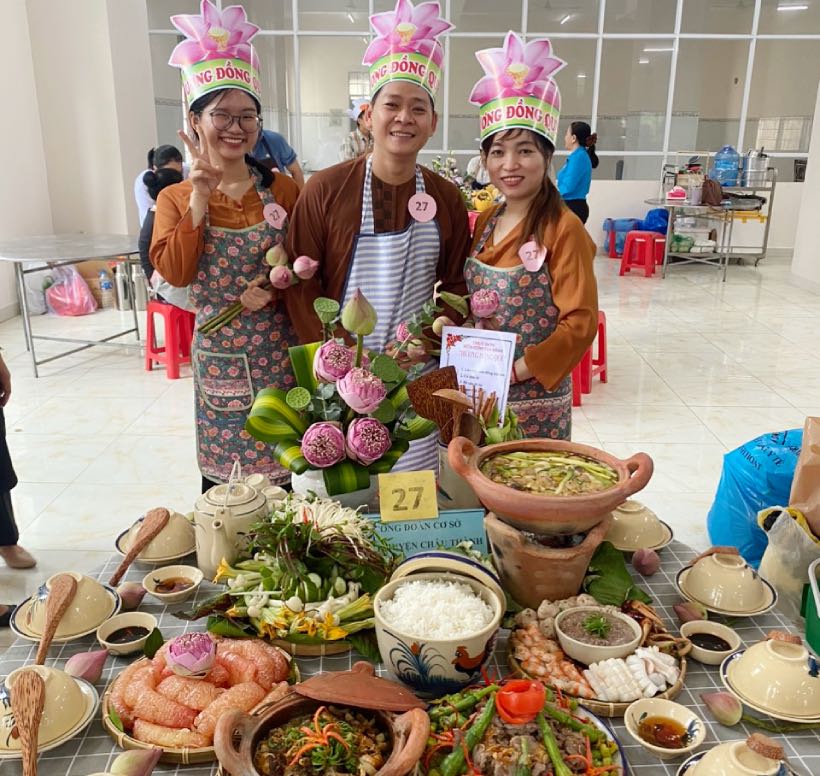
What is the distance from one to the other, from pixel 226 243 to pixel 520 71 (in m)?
0.89

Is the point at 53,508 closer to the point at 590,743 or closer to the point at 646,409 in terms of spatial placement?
the point at 590,743

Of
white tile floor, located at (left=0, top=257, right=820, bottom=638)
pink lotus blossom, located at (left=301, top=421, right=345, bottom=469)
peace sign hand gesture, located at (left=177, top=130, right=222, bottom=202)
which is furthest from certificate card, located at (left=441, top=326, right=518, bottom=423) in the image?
white tile floor, located at (left=0, top=257, right=820, bottom=638)

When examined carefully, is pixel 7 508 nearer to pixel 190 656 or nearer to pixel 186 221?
pixel 186 221

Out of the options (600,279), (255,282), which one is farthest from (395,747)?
(600,279)

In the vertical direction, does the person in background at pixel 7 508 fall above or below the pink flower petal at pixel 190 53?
below

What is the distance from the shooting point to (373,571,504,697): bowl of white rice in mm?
997

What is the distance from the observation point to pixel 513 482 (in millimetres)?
1215

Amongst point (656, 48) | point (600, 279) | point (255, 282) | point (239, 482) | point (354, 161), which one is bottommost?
point (600, 279)

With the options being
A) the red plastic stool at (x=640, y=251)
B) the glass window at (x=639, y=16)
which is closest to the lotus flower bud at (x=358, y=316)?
the red plastic stool at (x=640, y=251)

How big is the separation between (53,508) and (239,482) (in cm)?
221

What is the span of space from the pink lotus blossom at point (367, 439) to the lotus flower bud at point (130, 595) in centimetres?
43

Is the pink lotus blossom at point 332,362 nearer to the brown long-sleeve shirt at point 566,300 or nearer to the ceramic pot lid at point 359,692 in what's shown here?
the ceramic pot lid at point 359,692

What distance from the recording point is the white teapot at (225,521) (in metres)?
1.30

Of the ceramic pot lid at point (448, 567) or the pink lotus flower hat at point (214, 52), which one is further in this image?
the pink lotus flower hat at point (214, 52)
